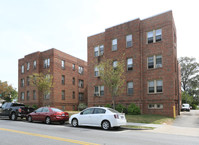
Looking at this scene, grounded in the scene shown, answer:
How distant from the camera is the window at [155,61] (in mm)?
22078

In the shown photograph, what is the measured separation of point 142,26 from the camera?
2359 cm

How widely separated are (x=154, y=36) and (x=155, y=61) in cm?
297

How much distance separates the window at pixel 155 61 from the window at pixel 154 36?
1939 millimetres

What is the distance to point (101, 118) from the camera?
12.7 m

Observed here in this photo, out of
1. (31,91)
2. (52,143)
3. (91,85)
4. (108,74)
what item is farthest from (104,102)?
(52,143)

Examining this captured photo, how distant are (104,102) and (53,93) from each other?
32.3 ft

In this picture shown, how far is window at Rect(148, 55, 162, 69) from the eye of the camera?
2208cm

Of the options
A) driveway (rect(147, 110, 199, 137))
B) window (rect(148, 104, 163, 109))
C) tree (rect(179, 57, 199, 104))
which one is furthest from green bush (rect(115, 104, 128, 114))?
tree (rect(179, 57, 199, 104))

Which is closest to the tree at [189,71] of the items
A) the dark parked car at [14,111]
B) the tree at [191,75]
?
the tree at [191,75]

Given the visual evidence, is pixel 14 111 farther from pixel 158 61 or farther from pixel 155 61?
pixel 158 61

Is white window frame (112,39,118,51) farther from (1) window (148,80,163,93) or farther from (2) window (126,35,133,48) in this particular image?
(1) window (148,80,163,93)

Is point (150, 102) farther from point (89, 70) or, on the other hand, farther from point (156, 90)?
point (89, 70)

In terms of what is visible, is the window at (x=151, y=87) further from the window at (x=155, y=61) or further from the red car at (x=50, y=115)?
the red car at (x=50, y=115)

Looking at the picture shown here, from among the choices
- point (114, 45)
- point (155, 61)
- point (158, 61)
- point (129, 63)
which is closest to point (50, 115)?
point (129, 63)
